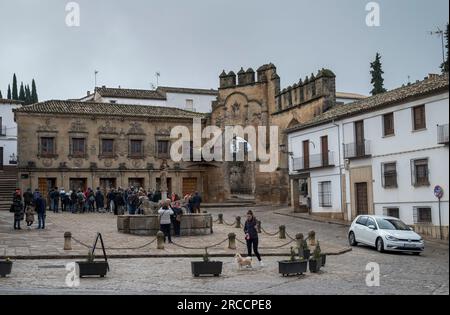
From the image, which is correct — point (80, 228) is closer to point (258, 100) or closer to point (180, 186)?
point (180, 186)

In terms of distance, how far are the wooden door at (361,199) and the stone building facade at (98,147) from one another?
1413cm

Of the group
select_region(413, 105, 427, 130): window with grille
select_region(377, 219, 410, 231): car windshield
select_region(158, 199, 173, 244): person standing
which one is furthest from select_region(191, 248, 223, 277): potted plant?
select_region(413, 105, 427, 130): window with grille

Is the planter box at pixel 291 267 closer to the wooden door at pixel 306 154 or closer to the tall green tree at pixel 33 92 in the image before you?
the wooden door at pixel 306 154

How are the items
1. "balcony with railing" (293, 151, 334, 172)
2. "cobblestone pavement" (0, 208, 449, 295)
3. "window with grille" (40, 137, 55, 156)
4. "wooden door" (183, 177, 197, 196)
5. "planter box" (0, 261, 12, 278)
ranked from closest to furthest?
"cobblestone pavement" (0, 208, 449, 295)
"planter box" (0, 261, 12, 278)
"balcony with railing" (293, 151, 334, 172)
"window with grille" (40, 137, 55, 156)
"wooden door" (183, 177, 197, 196)

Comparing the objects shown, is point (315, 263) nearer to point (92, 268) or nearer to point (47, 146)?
point (92, 268)

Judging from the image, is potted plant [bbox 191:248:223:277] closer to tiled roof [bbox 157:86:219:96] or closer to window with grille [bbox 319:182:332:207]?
window with grille [bbox 319:182:332:207]

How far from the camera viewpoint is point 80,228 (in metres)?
25.5

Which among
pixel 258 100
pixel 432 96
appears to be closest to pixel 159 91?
pixel 258 100

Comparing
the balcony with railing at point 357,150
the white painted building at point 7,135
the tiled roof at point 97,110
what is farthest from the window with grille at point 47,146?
the balcony with railing at point 357,150

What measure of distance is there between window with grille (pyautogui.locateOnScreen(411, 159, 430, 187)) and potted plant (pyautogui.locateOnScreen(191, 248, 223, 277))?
13.7 m

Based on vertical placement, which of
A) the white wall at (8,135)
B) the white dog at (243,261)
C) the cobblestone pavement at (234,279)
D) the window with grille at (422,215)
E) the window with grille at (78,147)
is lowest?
the cobblestone pavement at (234,279)

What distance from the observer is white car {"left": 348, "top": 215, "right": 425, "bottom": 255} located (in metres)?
20.6

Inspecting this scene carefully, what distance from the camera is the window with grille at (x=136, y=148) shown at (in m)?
45.1
